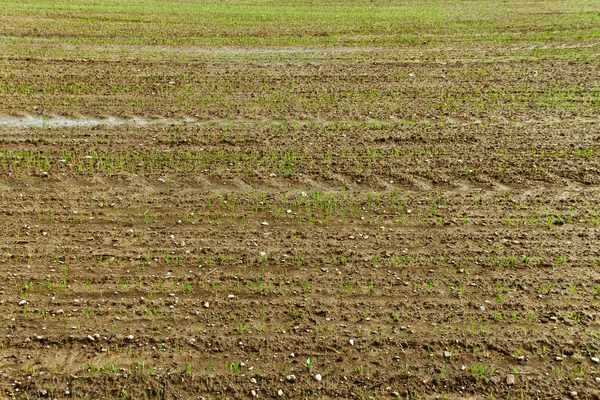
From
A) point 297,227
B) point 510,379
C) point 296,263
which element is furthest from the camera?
point 297,227

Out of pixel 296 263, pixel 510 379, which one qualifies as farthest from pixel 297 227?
pixel 510 379

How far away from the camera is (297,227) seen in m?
7.07

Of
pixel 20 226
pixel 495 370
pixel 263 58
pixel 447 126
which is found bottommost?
pixel 495 370

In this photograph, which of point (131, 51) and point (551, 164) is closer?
point (551, 164)

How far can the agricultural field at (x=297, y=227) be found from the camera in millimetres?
5113

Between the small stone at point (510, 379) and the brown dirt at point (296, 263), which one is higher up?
the brown dirt at point (296, 263)

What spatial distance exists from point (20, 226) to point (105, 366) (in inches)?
106

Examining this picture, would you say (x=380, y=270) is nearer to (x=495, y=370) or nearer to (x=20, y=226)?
(x=495, y=370)

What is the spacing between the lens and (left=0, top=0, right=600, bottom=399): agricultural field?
5.11 meters

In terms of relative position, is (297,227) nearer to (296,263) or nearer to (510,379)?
(296,263)

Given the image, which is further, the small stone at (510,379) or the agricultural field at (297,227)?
the agricultural field at (297,227)

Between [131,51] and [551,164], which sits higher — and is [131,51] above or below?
above

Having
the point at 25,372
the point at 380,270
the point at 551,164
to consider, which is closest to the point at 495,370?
the point at 380,270

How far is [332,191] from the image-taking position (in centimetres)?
782
